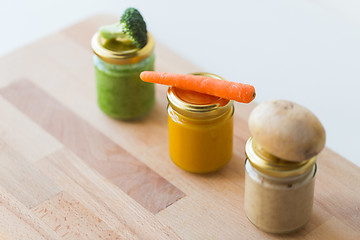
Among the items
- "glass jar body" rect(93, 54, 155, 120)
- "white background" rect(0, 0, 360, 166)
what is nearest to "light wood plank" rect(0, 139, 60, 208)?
"glass jar body" rect(93, 54, 155, 120)

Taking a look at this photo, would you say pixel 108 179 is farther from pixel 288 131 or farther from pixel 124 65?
pixel 288 131

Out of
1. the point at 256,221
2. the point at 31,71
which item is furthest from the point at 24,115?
the point at 256,221

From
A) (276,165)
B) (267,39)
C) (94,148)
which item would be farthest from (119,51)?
(267,39)

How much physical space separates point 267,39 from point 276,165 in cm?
103

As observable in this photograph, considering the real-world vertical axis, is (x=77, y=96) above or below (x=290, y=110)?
below

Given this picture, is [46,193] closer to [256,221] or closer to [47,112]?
[47,112]

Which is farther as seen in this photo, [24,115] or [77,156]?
[24,115]

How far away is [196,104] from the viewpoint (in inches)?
62.2

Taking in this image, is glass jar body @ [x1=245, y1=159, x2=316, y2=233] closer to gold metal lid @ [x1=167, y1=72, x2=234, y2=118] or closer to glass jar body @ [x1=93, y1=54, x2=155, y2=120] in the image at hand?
gold metal lid @ [x1=167, y1=72, x2=234, y2=118]

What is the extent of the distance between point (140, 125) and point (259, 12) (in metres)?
0.86

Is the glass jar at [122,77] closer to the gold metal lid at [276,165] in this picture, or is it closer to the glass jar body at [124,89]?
the glass jar body at [124,89]

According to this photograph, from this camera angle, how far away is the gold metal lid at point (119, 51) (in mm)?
1725

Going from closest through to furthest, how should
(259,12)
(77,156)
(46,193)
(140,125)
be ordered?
(46,193)
(77,156)
(140,125)
(259,12)

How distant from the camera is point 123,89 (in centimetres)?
179
